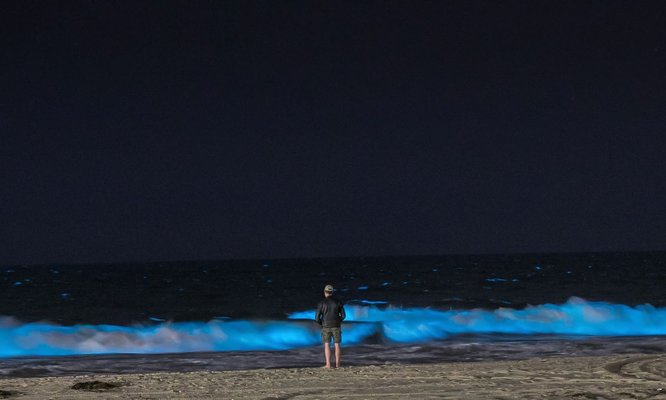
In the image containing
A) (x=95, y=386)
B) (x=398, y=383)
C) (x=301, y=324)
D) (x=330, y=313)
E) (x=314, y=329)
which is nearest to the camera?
(x=398, y=383)

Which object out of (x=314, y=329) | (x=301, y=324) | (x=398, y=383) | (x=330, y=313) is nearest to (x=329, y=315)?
(x=330, y=313)

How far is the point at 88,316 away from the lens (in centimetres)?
4375

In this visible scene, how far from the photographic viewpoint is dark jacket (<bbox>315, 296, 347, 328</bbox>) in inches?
624

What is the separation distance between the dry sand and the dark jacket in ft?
3.24

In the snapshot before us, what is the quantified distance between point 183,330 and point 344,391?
23.0 meters

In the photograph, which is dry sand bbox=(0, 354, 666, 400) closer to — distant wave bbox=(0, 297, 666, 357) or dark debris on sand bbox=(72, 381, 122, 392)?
dark debris on sand bbox=(72, 381, 122, 392)

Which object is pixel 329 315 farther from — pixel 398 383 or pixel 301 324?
pixel 301 324

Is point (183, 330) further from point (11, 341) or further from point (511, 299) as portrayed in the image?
point (511, 299)

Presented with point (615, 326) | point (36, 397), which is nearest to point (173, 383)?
point (36, 397)

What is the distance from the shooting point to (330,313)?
1588cm

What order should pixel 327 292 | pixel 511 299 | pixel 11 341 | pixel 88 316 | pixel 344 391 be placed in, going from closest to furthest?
pixel 344 391
pixel 327 292
pixel 11 341
pixel 88 316
pixel 511 299

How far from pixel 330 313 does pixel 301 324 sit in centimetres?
1771

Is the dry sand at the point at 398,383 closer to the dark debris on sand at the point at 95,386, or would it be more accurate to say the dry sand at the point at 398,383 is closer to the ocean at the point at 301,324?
the dark debris on sand at the point at 95,386

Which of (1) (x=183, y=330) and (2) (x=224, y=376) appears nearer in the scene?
(2) (x=224, y=376)
